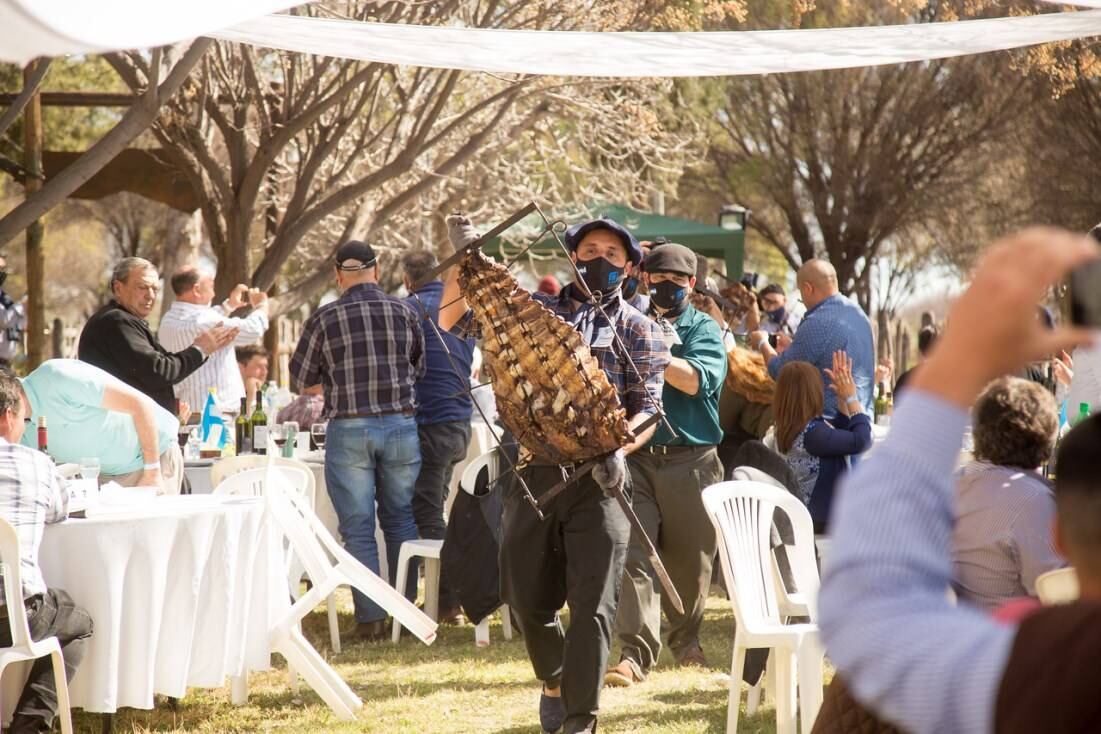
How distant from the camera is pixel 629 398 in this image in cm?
519

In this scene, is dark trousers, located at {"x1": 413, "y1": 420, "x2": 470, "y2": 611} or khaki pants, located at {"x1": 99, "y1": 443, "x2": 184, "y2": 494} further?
dark trousers, located at {"x1": 413, "y1": 420, "x2": 470, "y2": 611}

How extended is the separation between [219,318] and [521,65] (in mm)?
3109

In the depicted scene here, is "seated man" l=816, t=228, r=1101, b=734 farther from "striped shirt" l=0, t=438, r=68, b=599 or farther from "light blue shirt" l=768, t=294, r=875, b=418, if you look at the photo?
"light blue shirt" l=768, t=294, r=875, b=418

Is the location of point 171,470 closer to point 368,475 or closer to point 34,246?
point 368,475

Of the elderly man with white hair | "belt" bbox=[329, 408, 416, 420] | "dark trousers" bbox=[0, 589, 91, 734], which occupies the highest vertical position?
the elderly man with white hair

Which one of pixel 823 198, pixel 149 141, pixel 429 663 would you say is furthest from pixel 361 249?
pixel 823 198

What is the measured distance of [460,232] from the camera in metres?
4.98

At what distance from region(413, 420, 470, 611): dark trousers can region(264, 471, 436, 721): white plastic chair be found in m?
2.03

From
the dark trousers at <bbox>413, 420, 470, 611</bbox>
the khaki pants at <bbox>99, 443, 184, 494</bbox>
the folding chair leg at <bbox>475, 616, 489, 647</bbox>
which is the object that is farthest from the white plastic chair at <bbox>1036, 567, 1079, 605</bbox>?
the dark trousers at <bbox>413, 420, 470, 611</bbox>

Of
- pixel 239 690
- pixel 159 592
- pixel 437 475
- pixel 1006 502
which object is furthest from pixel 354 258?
pixel 1006 502

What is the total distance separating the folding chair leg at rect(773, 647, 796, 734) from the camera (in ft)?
16.7

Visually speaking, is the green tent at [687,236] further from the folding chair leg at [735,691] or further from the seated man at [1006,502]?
the seated man at [1006,502]

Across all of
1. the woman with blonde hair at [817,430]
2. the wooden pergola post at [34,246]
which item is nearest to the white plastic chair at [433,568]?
the woman with blonde hair at [817,430]

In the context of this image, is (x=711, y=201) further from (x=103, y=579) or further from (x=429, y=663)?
(x=103, y=579)
